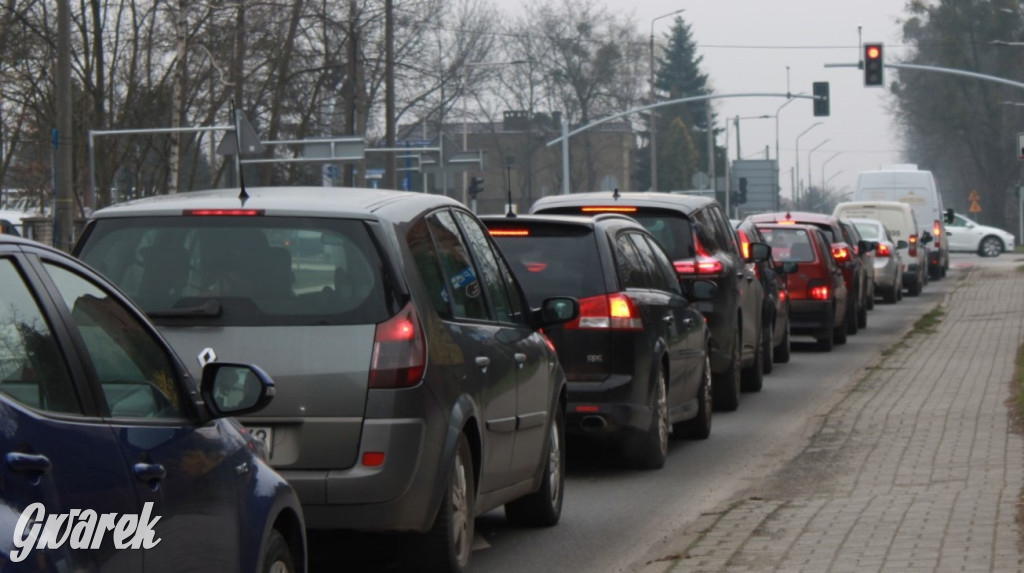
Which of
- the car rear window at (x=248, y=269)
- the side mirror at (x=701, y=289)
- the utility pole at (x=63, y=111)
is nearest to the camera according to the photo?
the car rear window at (x=248, y=269)

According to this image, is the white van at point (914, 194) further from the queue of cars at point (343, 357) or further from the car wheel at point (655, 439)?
the queue of cars at point (343, 357)

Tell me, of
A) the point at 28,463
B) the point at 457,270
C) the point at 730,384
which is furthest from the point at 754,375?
the point at 28,463

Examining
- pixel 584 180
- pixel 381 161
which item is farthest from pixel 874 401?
pixel 584 180

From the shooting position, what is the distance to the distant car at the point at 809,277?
821 inches

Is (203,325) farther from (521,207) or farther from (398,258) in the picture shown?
(521,207)

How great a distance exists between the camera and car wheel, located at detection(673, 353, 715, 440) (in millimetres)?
12242

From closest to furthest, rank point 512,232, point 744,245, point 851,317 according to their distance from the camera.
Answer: point 512,232, point 744,245, point 851,317

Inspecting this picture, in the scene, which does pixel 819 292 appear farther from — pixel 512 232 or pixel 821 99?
pixel 821 99

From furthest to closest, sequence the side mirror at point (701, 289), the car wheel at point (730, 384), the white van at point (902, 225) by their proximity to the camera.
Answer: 1. the white van at point (902, 225)
2. the car wheel at point (730, 384)
3. the side mirror at point (701, 289)

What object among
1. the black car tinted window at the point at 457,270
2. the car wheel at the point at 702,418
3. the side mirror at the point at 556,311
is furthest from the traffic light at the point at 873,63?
the black car tinted window at the point at 457,270

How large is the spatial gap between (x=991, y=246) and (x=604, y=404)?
59.1 metres

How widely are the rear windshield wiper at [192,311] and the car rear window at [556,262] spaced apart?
12.6 feet

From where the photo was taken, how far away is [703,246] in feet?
45.3

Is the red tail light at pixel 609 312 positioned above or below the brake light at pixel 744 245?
below
